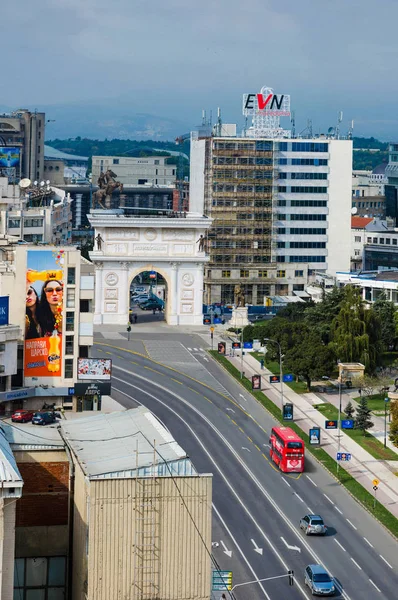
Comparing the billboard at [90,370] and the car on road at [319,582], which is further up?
the billboard at [90,370]

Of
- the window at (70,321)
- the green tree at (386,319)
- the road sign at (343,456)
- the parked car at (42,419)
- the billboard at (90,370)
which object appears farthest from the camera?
the green tree at (386,319)

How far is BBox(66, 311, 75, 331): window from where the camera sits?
122 m

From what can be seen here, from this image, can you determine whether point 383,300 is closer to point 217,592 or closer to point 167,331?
point 167,331

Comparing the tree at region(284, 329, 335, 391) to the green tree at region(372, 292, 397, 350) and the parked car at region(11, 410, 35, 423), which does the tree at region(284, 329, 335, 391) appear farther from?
the parked car at region(11, 410, 35, 423)

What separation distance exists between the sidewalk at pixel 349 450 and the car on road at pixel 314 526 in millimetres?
6935

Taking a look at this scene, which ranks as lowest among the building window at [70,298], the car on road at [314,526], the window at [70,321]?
the car on road at [314,526]

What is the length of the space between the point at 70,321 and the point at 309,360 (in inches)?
1159

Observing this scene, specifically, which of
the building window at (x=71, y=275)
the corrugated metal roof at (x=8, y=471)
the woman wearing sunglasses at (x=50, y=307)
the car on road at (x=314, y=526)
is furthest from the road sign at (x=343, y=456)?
the corrugated metal roof at (x=8, y=471)

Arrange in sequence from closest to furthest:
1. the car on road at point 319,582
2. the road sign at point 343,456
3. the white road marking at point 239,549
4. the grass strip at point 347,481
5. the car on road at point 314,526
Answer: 1. the car on road at point 319,582
2. the white road marking at point 239,549
3. the car on road at point 314,526
4. the grass strip at point 347,481
5. the road sign at point 343,456

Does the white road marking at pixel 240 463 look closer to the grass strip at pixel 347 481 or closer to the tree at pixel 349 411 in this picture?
the grass strip at pixel 347 481

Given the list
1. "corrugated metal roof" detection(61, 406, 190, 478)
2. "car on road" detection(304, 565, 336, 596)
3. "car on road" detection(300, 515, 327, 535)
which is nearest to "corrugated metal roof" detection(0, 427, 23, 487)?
"corrugated metal roof" detection(61, 406, 190, 478)

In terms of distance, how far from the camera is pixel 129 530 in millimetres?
61781

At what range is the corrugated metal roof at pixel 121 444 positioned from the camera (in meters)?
63.6

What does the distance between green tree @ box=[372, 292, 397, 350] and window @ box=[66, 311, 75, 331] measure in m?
49.0
